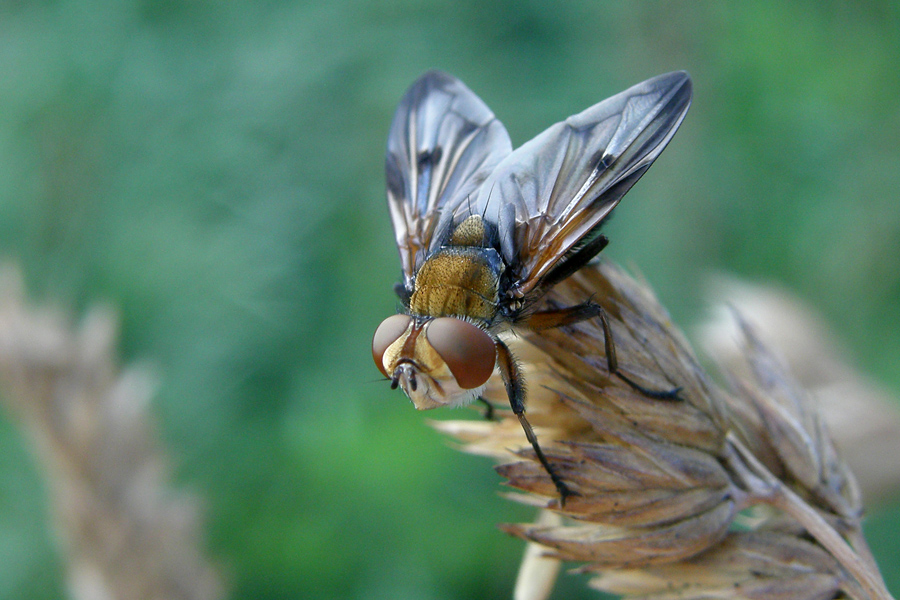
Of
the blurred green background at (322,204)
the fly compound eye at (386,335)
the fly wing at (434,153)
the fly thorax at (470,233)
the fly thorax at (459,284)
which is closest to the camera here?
the fly compound eye at (386,335)

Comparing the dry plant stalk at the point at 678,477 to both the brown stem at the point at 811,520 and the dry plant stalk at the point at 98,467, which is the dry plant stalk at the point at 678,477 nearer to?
the brown stem at the point at 811,520

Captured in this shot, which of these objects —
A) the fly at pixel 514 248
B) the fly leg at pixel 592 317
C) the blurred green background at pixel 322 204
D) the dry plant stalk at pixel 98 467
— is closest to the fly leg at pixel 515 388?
the fly at pixel 514 248

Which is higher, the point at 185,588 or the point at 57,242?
the point at 57,242

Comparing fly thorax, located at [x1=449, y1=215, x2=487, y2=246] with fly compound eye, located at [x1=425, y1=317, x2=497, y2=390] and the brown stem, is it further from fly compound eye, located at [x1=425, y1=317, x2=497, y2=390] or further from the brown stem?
the brown stem

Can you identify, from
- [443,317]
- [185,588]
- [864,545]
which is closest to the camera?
[864,545]

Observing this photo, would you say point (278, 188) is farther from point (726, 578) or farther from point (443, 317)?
point (726, 578)

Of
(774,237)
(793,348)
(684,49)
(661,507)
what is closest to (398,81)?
(684,49)

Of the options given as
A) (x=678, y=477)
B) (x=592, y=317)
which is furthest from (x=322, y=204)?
(x=678, y=477)
